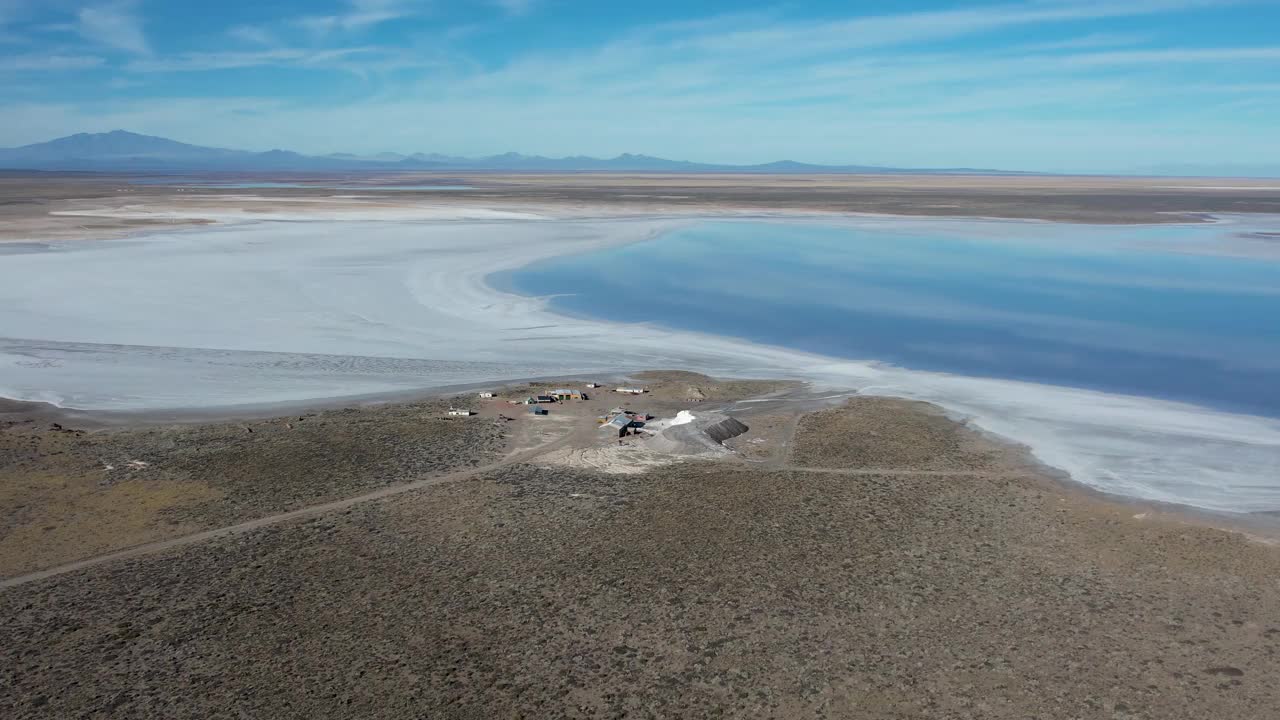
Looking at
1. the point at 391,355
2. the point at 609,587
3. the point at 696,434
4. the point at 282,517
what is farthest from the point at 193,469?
the point at 696,434

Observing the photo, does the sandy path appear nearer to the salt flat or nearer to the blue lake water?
the salt flat

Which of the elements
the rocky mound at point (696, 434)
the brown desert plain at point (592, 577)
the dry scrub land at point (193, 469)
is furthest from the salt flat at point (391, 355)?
the rocky mound at point (696, 434)

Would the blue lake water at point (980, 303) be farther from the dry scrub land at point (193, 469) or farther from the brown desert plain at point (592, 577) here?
the dry scrub land at point (193, 469)

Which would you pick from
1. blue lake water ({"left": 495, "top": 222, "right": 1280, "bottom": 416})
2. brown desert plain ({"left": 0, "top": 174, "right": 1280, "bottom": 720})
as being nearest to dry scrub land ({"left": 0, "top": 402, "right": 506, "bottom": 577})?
brown desert plain ({"left": 0, "top": 174, "right": 1280, "bottom": 720})

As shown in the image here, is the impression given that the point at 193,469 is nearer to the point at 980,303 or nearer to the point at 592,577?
the point at 592,577

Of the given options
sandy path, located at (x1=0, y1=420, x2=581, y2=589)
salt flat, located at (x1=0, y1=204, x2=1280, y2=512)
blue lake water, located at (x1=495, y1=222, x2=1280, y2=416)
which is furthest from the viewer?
blue lake water, located at (x1=495, y1=222, x2=1280, y2=416)

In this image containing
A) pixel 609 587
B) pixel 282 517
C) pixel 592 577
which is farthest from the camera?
pixel 282 517

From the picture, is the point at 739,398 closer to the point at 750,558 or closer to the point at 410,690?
the point at 750,558
